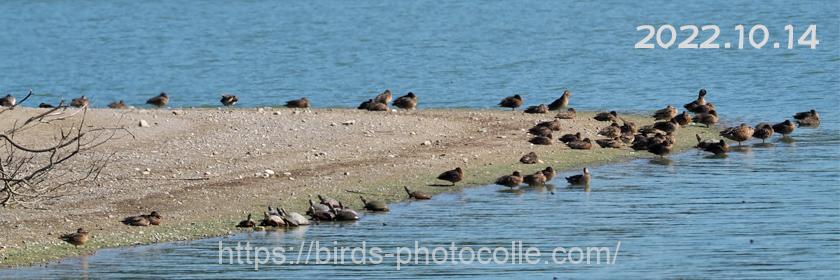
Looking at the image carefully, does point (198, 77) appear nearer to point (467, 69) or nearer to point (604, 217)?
point (467, 69)

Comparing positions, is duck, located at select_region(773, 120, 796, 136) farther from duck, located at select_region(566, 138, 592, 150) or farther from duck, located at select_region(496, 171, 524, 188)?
duck, located at select_region(496, 171, 524, 188)

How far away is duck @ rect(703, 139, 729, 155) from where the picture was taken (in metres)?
22.0

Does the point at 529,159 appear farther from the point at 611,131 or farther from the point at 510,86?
the point at 510,86

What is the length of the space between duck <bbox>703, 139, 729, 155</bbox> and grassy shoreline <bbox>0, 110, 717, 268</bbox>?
512 millimetres

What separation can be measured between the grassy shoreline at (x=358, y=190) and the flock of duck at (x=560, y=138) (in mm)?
146

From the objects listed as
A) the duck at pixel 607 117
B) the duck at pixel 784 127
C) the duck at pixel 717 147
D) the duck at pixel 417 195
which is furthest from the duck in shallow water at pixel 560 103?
the duck at pixel 417 195

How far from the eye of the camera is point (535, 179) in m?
19.5

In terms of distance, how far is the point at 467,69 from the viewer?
3916 cm

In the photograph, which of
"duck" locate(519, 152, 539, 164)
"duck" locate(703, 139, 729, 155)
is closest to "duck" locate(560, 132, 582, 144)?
"duck" locate(519, 152, 539, 164)

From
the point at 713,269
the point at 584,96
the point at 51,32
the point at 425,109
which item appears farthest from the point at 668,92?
the point at 51,32

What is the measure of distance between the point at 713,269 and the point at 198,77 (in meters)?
26.4

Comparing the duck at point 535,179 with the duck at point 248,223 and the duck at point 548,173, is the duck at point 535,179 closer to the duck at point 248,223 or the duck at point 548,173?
the duck at point 548,173

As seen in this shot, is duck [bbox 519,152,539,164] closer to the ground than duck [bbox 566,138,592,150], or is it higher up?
closer to the ground

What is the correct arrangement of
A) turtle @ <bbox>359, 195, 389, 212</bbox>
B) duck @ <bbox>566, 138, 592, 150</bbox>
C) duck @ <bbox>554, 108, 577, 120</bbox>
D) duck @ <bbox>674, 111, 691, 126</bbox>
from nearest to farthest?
turtle @ <bbox>359, 195, 389, 212</bbox> → duck @ <bbox>566, 138, 592, 150</bbox> → duck @ <bbox>674, 111, 691, 126</bbox> → duck @ <bbox>554, 108, 577, 120</bbox>
